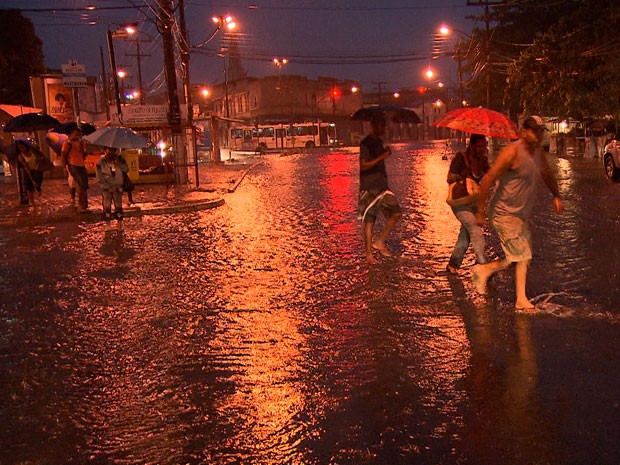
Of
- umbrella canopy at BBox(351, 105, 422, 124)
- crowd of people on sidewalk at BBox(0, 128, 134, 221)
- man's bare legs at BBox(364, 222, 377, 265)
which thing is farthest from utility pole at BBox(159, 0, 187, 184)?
man's bare legs at BBox(364, 222, 377, 265)

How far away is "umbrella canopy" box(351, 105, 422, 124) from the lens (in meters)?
8.39

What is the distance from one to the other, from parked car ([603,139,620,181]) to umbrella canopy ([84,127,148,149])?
13242 mm

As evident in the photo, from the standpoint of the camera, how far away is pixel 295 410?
175 inches

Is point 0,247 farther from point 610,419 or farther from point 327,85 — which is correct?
point 327,85

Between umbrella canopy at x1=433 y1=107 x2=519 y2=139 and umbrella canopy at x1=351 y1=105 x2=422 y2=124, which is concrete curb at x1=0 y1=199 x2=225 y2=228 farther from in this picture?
umbrella canopy at x1=433 y1=107 x2=519 y2=139

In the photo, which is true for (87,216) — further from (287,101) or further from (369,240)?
(287,101)

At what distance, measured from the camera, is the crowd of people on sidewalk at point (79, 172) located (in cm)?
1395

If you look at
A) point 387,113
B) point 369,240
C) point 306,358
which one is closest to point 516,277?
point 306,358

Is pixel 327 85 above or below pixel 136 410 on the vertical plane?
above

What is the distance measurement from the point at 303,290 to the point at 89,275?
318cm

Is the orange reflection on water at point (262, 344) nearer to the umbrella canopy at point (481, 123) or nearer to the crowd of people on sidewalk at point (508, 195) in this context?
the crowd of people on sidewalk at point (508, 195)

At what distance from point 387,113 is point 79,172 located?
29.7ft

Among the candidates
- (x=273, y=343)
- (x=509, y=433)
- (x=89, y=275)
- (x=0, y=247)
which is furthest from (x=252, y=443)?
(x=0, y=247)

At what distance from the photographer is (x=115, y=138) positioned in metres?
14.9
